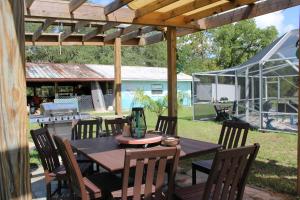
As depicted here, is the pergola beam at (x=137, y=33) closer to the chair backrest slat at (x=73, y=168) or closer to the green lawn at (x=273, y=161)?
the green lawn at (x=273, y=161)

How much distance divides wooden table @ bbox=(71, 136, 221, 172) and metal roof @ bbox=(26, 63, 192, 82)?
15.1 meters

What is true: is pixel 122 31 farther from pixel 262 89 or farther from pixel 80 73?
pixel 80 73

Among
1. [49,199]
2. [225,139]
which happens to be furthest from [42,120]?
[225,139]

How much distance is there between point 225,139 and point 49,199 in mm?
2494

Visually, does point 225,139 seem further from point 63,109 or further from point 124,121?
point 63,109

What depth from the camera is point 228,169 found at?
8.41ft

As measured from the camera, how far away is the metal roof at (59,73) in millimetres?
18481

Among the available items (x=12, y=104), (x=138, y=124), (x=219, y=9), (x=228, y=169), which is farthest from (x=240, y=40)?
(x=12, y=104)

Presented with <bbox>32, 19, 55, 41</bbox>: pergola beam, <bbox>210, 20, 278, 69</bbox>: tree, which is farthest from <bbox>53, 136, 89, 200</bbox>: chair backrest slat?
<bbox>210, 20, 278, 69</bbox>: tree

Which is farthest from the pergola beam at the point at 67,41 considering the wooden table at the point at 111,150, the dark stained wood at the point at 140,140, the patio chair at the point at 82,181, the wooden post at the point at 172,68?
the patio chair at the point at 82,181

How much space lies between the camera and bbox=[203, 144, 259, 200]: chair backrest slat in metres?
2.41

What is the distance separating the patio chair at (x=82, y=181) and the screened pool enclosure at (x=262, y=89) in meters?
8.00

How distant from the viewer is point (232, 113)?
43.6ft

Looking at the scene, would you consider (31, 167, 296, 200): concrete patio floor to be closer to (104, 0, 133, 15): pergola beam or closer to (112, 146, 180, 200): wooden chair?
(112, 146, 180, 200): wooden chair
